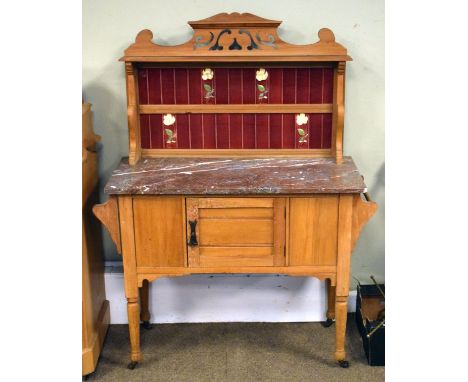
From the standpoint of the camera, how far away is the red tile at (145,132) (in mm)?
2867

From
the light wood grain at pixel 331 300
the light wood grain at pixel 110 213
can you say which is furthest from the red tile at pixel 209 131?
the light wood grain at pixel 331 300

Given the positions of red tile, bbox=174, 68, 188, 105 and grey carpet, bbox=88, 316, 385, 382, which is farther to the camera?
red tile, bbox=174, 68, 188, 105

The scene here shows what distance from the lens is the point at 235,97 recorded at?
2.84 meters

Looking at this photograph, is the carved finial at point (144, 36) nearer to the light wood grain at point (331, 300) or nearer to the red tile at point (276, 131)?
the red tile at point (276, 131)

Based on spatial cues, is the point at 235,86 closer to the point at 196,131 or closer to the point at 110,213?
the point at 196,131

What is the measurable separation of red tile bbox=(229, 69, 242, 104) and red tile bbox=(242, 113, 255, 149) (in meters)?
0.08

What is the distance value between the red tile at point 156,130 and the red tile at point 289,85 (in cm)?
58

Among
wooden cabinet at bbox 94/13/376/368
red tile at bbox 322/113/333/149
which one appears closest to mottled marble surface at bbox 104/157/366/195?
wooden cabinet at bbox 94/13/376/368

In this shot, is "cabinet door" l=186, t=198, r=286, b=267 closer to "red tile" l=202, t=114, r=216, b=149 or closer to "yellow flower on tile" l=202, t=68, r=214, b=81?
"red tile" l=202, t=114, r=216, b=149

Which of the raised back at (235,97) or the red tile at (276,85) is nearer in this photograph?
the raised back at (235,97)

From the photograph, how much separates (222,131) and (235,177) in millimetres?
399

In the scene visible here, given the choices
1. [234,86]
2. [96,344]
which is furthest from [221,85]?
[96,344]

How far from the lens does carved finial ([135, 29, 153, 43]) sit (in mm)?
2656

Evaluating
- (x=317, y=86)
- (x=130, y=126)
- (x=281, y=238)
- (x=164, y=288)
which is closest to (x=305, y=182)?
(x=281, y=238)
